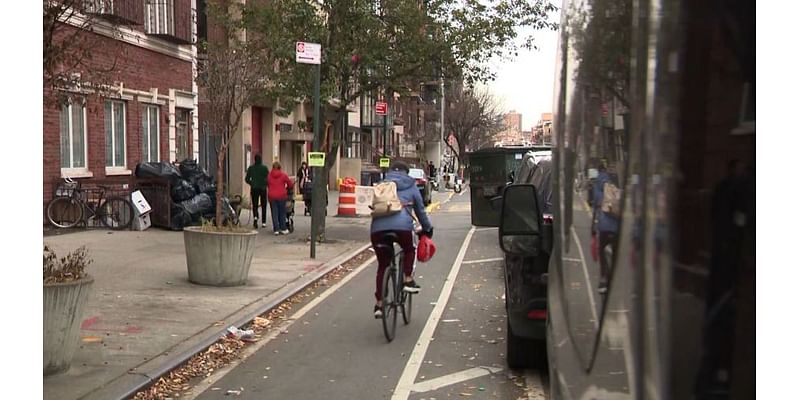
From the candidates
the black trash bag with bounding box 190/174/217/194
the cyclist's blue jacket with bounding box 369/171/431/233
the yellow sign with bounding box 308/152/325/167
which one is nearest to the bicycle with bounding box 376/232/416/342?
the cyclist's blue jacket with bounding box 369/171/431/233

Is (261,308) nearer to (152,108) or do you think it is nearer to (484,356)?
(484,356)

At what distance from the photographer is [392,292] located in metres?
7.47

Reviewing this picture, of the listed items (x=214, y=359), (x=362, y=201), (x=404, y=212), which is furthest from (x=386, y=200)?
(x=362, y=201)

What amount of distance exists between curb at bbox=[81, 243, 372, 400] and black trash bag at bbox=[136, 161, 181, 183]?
700cm

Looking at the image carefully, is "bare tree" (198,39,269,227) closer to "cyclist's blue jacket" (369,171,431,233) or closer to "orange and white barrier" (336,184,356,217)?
"cyclist's blue jacket" (369,171,431,233)

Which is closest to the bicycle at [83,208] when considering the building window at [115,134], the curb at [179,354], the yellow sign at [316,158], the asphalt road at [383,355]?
the building window at [115,134]

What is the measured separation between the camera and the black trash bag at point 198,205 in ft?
52.7

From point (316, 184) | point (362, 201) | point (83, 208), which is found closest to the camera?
point (316, 184)

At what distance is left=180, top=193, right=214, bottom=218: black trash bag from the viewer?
1606cm

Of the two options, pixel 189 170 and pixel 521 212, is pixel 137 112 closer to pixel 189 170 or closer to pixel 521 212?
pixel 189 170

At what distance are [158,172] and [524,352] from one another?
1222 centimetres

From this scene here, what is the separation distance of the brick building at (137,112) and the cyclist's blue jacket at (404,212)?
8.08 meters

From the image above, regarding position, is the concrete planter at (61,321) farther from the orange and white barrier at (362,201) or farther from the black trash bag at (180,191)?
the orange and white barrier at (362,201)

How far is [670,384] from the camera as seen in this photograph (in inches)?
53.6
